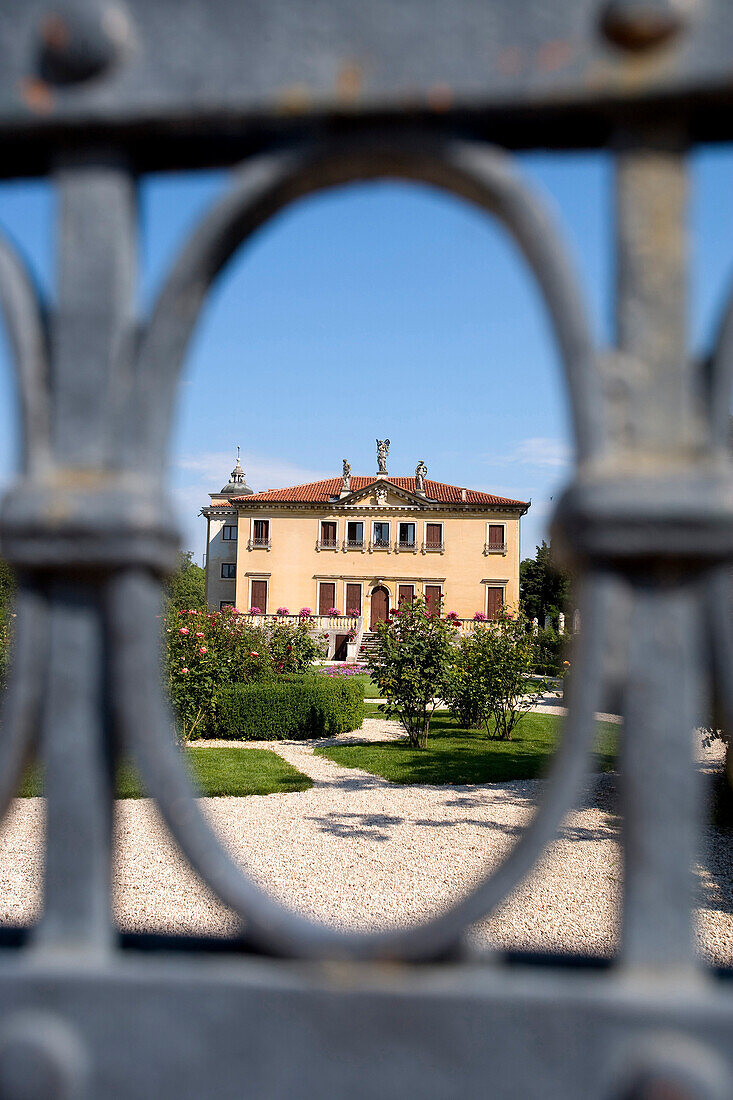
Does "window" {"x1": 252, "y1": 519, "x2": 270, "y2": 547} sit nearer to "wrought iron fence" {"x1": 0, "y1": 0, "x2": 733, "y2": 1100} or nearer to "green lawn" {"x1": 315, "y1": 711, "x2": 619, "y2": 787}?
"green lawn" {"x1": 315, "y1": 711, "x2": 619, "y2": 787}

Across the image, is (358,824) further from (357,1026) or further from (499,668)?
(357,1026)

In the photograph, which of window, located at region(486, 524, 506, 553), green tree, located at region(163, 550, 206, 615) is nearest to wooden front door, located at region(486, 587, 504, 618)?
window, located at region(486, 524, 506, 553)

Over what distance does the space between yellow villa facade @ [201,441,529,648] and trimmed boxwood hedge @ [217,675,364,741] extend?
25.2 m

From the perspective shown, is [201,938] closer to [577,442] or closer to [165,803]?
[165,803]

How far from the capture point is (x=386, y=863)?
20.4 ft

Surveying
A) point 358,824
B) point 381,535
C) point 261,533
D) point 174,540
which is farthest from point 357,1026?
point 261,533

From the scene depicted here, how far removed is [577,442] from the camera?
907 mm

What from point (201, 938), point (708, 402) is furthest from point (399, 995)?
point (708, 402)

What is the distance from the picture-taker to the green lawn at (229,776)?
830 centimetres

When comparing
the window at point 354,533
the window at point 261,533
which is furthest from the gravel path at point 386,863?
the window at point 261,533

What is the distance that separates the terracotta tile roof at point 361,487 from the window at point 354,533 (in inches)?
66.2

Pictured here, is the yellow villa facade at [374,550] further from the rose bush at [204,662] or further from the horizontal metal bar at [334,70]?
the horizontal metal bar at [334,70]

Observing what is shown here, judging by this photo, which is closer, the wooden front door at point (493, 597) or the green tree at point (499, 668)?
the green tree at point (499, 668)

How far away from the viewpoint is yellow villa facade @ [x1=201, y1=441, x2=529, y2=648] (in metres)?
38.7
